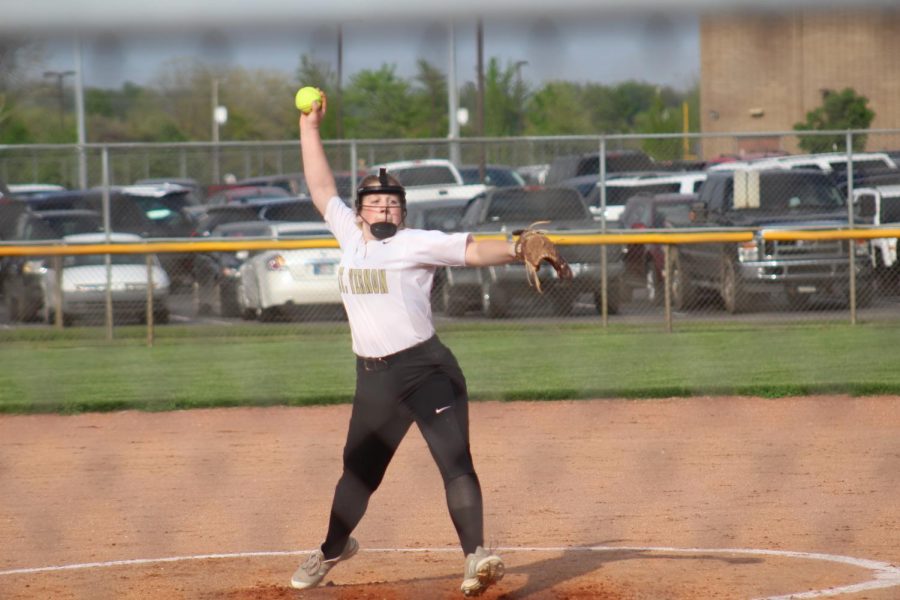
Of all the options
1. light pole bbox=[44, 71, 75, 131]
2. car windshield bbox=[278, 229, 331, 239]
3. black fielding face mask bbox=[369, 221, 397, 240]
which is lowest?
car windshield bbox=[278, 229, 331, 239]

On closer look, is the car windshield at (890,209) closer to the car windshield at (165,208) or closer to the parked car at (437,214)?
the parked car at (437,214)

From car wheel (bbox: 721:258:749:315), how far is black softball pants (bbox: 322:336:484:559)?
1037 cm

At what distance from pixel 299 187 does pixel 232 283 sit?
155 inches

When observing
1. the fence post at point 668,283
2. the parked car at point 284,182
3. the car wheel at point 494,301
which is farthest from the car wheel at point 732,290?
the parked car at point 284,182

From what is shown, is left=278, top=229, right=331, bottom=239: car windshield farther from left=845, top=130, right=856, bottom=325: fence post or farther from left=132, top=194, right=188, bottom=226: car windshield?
left=845, top=130, right=856, bottom=325: fence post

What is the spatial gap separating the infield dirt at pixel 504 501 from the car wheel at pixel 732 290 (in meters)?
4.02

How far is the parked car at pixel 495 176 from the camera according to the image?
1951 centimetres

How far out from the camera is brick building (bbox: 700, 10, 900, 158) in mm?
3230

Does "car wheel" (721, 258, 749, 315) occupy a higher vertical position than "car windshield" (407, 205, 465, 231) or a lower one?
lower

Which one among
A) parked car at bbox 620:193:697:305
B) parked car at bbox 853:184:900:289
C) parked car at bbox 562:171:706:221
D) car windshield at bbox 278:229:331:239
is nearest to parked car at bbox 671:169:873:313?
parked car at bbox 853:184:900:289

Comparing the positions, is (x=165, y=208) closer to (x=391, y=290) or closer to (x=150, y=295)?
(x=150, y=295)

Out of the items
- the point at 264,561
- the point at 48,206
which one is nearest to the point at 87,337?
the point at 48,206

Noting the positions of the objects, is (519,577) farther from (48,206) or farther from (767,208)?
(48,206)

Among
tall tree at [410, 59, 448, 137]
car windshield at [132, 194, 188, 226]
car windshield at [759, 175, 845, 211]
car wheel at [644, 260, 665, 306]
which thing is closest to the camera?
tall tree at [410, 59, 448, 137]
